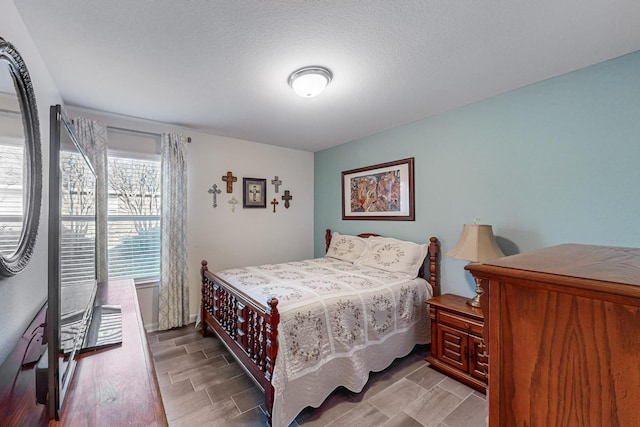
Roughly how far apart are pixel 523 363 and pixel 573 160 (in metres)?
2.19

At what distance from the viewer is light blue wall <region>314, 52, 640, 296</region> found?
6.00 ft

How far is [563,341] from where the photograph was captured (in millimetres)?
516

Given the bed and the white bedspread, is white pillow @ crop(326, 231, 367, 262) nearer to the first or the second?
the bed

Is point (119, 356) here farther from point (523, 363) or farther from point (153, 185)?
point (153, 185)

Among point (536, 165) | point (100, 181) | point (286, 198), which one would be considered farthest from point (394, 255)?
point (100, 181)

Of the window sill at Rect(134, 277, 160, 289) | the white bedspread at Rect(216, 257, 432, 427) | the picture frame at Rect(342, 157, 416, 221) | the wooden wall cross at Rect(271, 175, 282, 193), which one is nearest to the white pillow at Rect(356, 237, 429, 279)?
the white bedspread at Rect(216, 257, 432, 427)

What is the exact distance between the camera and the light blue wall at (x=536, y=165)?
183cm

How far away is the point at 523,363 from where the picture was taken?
561 mm

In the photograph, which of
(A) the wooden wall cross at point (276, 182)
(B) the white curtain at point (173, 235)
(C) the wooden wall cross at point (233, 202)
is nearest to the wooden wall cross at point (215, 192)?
(C) the wooden wall cross at point (233, 202)

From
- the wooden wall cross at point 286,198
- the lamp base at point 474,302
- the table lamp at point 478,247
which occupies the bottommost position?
the lamp base at point 474,302

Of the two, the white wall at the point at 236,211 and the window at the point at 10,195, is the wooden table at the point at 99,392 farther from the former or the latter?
the white wall at the point at 236,211

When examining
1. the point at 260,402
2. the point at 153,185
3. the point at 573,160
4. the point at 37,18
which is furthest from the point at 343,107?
the point at 260,402

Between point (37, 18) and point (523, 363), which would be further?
point (37, 18)

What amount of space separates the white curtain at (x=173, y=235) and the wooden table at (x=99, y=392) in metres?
1.78
